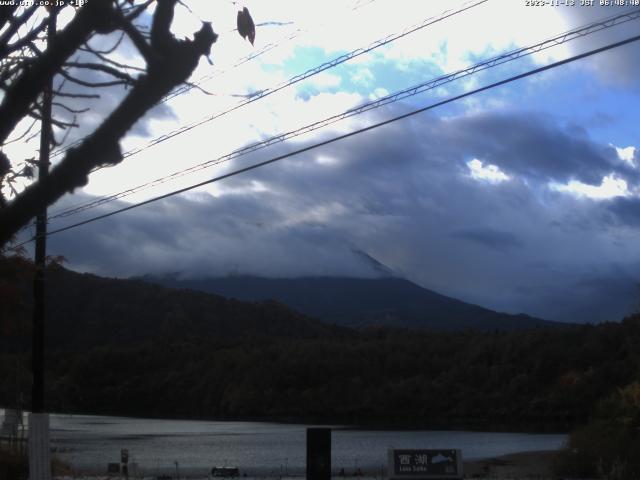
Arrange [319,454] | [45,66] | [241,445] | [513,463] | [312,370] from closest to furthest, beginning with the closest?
[45,66] < [319,454] < [513,463] < [241,445] < [312,370]

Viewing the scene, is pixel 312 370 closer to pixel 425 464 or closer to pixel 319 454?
pixel 425 464

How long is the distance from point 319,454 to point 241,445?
4784cm

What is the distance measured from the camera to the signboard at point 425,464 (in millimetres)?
17016

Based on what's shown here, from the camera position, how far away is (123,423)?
90375 mm

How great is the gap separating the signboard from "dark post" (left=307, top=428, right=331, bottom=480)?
5.16 feet

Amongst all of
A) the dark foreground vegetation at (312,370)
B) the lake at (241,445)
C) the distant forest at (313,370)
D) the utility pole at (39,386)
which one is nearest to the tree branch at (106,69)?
the utility pole at (39,386)

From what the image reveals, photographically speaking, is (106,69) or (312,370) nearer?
(106,69)

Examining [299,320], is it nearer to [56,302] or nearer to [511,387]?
[56,302]

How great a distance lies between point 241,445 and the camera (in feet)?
205

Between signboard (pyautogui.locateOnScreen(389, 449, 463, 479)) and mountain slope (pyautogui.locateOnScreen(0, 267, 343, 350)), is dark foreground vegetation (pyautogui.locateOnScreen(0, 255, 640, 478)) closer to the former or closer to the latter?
mountain slope (pyautogui.locateOnScreen(0, 267, 343, 350))

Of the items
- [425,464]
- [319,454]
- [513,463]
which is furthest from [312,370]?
[319,454]

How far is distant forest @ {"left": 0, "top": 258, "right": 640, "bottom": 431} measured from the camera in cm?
9531

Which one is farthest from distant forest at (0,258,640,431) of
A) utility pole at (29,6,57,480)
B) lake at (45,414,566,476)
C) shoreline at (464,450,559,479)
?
utility pole at (29,6,57,480)

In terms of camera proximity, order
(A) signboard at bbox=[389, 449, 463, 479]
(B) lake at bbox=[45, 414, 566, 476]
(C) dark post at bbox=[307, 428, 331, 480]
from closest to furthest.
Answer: (C) dark post at bbox=[307, 428, 331, 480] → (A) signboard at bbox=[389, 449, 463, 479] → (B) lake at bbox=[45, 414, 566, 476]
